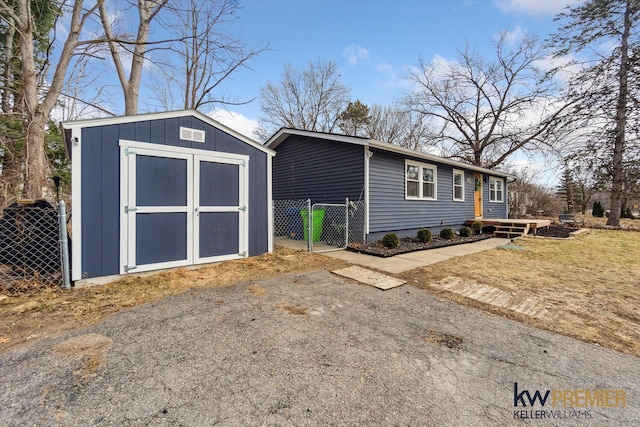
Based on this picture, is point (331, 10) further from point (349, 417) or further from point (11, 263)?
point (349, 417)

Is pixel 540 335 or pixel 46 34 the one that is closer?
pixel 540 335

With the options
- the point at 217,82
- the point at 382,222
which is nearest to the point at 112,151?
the point at 382,222

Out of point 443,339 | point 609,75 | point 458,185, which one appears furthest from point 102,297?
point 609,75

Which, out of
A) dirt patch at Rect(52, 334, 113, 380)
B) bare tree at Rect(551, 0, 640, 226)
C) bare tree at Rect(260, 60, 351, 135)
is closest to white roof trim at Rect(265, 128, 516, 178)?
dirt patch at Rect(52, 334, 113, 380)

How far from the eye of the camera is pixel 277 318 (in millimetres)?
2904

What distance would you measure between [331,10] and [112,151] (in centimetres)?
1017

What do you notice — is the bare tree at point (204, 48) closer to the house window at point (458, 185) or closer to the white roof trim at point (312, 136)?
the white roof trim at point (312, 136)

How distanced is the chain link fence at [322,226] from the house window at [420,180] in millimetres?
2250

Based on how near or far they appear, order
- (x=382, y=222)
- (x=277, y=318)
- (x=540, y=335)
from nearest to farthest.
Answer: (x=540, y=335), (x=277, y=318), (x=382, y=222)

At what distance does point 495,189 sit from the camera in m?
14.0

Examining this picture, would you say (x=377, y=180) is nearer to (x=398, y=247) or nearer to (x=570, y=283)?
(x=398, y=247)

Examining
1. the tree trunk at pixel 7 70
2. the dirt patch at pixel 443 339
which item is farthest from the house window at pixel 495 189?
the tree trunk at pixel 7 70

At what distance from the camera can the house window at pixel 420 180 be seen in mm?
8914

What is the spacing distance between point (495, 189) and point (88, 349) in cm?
1625
